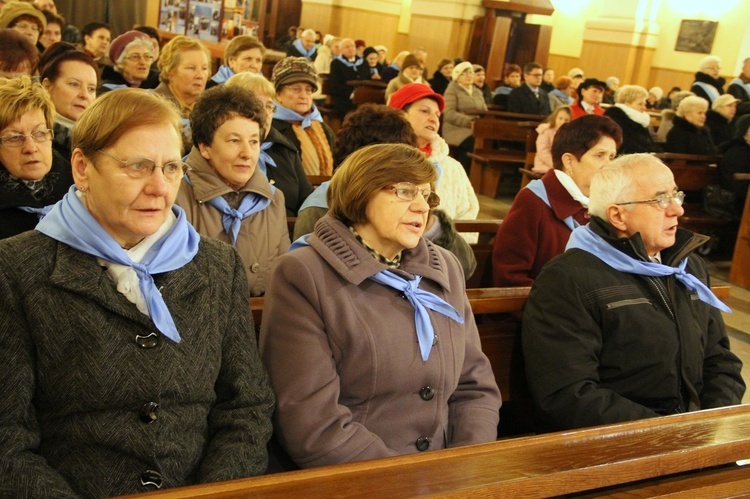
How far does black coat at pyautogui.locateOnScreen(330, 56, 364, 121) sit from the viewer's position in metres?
10.4

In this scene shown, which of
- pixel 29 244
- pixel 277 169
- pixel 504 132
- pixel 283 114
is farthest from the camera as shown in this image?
pixel 504 132

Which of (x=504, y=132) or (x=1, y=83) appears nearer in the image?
(x=1, y=83)

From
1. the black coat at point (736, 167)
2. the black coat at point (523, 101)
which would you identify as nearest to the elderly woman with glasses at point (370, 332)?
the black coat at point (736, 167)

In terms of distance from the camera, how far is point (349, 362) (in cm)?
208

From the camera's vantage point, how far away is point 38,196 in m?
2.58

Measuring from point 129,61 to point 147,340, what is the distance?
386cm

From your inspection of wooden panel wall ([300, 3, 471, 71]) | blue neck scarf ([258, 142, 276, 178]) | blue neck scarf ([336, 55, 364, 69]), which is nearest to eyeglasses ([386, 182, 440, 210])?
blue neck scarf ([258, 142, 276, 178])

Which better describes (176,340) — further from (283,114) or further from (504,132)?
(504,132)

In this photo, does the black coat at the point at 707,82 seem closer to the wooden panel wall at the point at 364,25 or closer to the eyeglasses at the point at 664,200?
the wooden panel wall at the point at 364,25

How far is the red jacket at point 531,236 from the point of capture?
3.34 meters

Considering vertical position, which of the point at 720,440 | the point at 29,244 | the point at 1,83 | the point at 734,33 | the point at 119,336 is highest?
the point at 734,33

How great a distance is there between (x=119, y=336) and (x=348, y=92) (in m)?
9.08

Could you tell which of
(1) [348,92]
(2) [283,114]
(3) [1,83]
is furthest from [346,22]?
(3) [1,83]

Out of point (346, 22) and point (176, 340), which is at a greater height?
point (346, 22)
